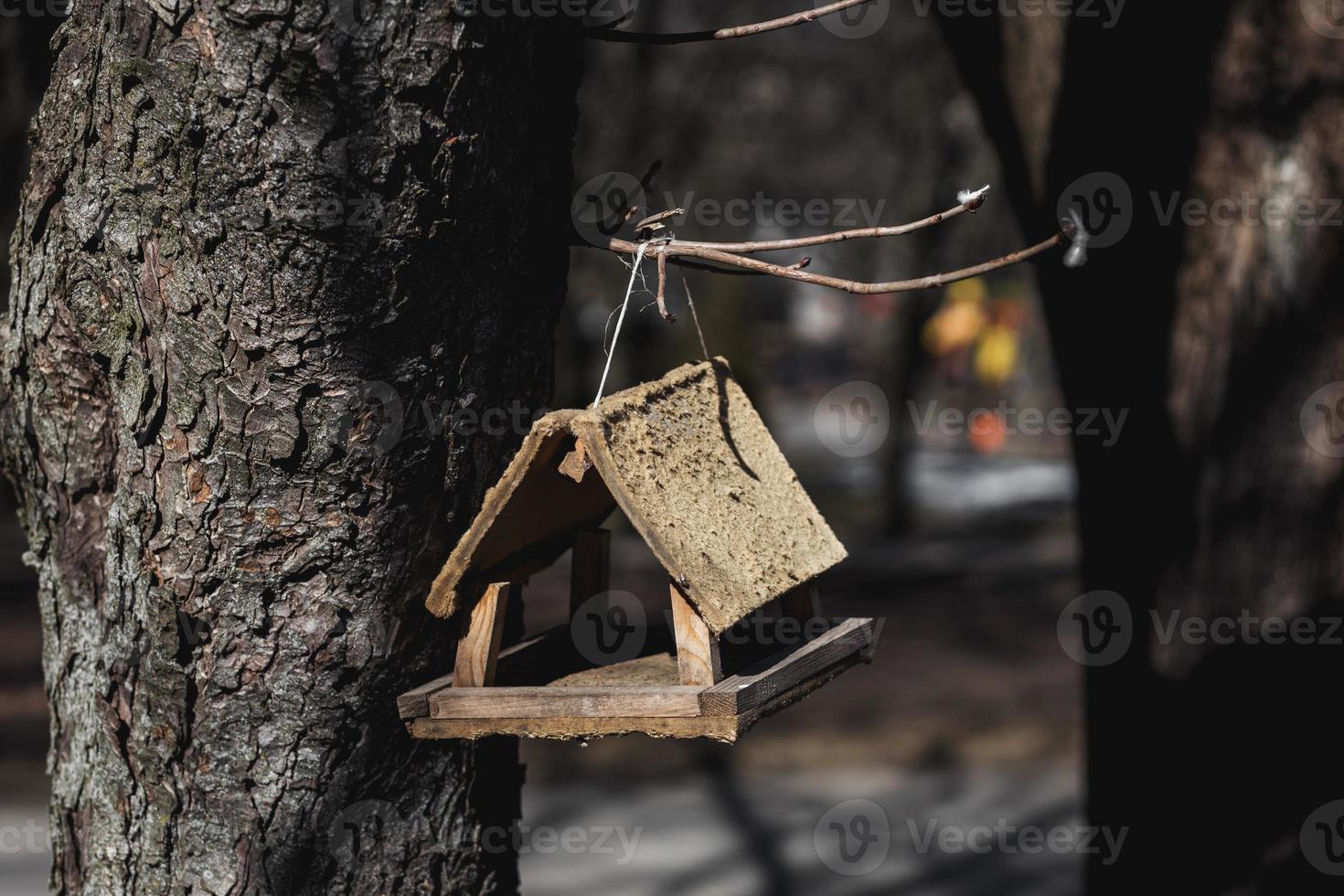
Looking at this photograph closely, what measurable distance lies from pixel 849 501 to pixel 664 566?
1623 centimetres

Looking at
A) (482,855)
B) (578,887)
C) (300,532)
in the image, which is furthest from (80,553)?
(578,887)

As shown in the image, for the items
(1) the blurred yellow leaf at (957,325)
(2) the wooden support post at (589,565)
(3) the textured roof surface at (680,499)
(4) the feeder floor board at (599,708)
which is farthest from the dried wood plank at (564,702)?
(1) the blurred yellow leaf at (957,325)

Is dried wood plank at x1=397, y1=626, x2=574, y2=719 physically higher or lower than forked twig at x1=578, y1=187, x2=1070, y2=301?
lower

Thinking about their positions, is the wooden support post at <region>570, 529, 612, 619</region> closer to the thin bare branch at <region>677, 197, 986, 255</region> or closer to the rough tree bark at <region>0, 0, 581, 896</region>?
the rough tree bark at <region>0, 0, 581, 896</region>

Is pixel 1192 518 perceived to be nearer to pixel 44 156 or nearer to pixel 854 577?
pixel 44 156

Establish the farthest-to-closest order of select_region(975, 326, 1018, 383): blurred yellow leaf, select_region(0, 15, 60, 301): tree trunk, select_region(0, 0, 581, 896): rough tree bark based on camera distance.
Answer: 1. select_region(975, 326, 1018, 383): blurred yellow leaf
2. select_region(0, 15, 60, 301): tree trunk
3. select_region(0, 0, 581, 896): rough tree bark

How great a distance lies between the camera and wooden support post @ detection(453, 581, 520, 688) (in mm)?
1759

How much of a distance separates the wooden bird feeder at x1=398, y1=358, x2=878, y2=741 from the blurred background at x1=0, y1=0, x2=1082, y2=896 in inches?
11.0

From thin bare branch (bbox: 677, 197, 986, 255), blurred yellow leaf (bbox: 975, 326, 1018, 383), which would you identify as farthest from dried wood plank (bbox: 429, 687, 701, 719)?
blurred yellow leaf (bbox: 975, 326, 1018, 383)

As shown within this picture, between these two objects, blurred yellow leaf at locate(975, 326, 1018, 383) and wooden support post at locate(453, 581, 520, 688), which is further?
blurred yellow leaf at locate(975, 326, 1018, 383)

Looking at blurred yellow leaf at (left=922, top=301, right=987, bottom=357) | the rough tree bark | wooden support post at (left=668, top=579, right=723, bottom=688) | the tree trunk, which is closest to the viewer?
the rough tree bark

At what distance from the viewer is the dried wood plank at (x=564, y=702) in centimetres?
168

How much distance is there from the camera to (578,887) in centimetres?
579

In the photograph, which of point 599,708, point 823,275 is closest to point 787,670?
point 599,708
